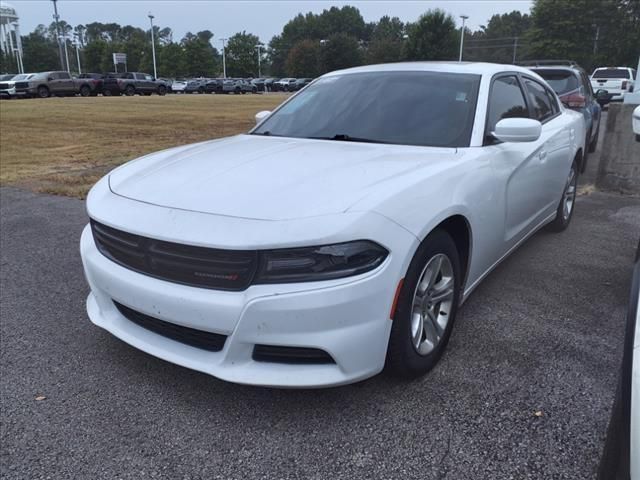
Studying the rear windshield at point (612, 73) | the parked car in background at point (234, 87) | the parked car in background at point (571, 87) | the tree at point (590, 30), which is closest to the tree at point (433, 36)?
the tree at point (590, 30)

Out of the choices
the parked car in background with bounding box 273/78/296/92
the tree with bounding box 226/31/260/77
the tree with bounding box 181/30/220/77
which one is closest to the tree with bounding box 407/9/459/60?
the parked car in background with bounding box 273/78/296/92

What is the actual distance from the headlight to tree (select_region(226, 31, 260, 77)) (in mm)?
97835

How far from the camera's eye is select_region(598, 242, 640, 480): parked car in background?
140 centimetres

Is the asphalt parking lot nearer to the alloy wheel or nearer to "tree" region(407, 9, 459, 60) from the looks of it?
the alloy wheel

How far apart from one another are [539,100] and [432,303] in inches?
104

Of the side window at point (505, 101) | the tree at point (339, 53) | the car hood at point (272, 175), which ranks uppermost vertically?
the tree at point (339, 53)

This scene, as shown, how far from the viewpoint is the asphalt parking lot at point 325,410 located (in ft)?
6.97

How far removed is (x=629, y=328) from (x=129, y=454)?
1861 mm

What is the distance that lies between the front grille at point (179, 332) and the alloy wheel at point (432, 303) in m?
0.86

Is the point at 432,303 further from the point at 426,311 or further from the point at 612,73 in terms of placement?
the point at 612,73

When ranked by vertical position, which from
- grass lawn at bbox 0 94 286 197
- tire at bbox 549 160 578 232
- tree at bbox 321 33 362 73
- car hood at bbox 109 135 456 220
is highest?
tree at bbox 321 33 362 73

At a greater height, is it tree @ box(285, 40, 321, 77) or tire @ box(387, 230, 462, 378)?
tree @ box(285, 40, 321, 77)

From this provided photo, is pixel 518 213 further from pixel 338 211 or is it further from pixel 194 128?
pixel 194 128

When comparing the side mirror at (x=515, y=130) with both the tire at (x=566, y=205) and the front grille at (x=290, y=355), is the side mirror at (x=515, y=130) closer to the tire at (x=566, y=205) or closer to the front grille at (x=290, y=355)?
the front grille at (x=290, y=355)
